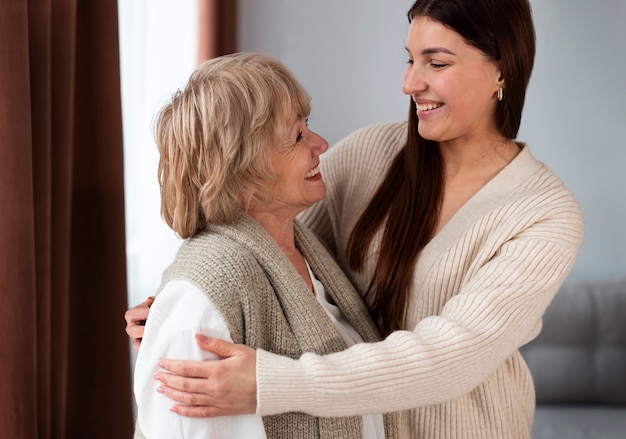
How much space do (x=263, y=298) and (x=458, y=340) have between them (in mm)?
360

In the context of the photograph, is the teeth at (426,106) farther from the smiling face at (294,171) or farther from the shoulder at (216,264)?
the shoulder at (216,264)

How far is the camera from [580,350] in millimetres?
3098

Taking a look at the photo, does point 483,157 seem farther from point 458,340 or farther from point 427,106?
point 458,340

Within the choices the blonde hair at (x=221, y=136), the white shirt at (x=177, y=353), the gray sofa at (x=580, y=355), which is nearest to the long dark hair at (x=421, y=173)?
the blonde hair at (x=221, y=136)

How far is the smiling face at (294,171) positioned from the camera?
1528 millimetres

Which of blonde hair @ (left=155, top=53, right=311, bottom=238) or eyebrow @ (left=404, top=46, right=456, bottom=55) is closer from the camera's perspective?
blonde hair @ (left=155, top=53, right=311, bottom=238)

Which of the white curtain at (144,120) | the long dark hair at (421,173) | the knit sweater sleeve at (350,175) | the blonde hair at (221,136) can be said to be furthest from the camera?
the white curtain at (144,120)

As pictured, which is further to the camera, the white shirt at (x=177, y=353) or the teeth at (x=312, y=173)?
the teeth at (x=312, y=173)

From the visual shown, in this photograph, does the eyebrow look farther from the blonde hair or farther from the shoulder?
the shoulder

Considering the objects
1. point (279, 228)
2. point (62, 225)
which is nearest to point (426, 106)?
point (279, 228)

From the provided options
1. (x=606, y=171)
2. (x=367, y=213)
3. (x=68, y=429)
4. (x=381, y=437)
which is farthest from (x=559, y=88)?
(x=68, y=429)

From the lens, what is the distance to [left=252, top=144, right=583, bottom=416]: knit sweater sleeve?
4.38ft

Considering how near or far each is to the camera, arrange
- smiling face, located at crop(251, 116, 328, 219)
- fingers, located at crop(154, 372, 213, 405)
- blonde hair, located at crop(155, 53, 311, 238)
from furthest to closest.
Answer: smiling face, located at crop(251, 116, 328, 219), blonde hair, located at crop(155, 53, 311, 238), fingers, located at crop(154, 372, 213, 405)

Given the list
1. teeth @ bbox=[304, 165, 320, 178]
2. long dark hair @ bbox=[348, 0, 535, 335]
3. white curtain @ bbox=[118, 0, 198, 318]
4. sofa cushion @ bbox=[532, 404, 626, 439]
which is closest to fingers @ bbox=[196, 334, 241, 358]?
teeth @ bbox=[304, 165, 320, 178]
